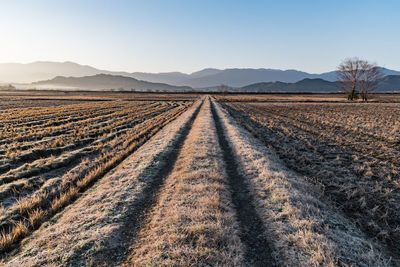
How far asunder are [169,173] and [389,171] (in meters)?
11.2

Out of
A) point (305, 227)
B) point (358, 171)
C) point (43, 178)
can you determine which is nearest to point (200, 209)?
point (305, 227)

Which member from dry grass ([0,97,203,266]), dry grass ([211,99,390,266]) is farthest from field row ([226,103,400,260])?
dry grass ([0,97,203,266])

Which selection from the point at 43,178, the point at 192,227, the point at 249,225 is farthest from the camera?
the point at 43,178

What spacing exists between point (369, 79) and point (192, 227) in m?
93.1

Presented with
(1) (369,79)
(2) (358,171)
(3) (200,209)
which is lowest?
(3) (200,209)

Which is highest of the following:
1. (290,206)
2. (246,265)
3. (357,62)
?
(357,62)

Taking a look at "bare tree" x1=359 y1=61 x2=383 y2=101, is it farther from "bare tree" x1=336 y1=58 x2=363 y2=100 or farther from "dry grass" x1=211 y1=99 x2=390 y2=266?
"dry grass" x1=211 y1=99 x2=390 y2=266

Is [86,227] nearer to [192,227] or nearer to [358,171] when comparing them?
[192,227]

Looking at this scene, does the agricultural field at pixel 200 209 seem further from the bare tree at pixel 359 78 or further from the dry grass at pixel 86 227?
the bare tree at pixel 359 78

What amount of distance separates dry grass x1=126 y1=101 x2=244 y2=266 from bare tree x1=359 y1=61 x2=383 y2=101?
8852 centimetres

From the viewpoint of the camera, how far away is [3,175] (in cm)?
945

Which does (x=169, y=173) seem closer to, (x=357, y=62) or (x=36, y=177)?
(x=36, y=177)

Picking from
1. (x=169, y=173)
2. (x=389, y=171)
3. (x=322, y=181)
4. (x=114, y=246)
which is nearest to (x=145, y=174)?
(x=169, y=173)

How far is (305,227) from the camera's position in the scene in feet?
18.4
